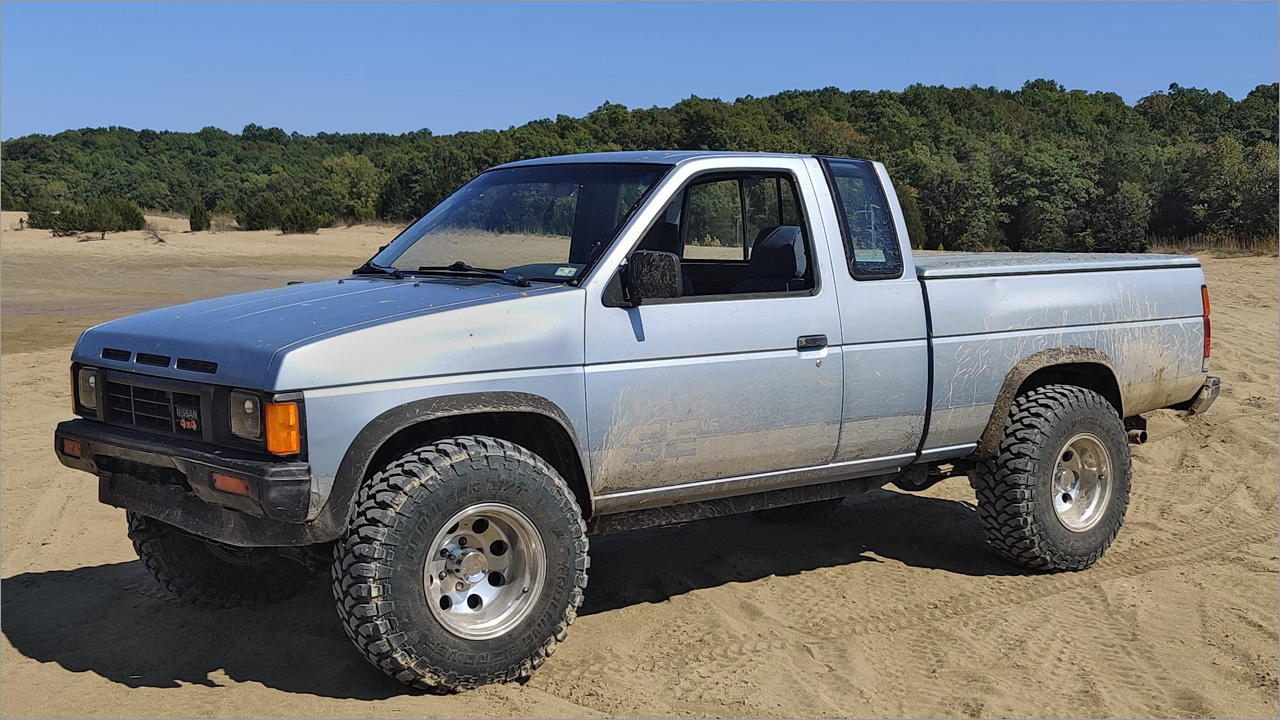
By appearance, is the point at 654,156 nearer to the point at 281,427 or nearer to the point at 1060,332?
the point at 281,427

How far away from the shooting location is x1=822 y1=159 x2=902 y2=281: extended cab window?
5496mm

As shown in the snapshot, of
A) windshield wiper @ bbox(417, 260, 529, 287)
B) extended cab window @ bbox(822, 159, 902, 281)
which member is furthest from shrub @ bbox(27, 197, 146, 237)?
extended cab window @ bbox(822, 159, 902, 281)

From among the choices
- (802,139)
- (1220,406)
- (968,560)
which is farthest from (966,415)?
(802,139)

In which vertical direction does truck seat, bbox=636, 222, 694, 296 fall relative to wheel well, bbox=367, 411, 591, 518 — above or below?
above

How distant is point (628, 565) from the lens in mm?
6141

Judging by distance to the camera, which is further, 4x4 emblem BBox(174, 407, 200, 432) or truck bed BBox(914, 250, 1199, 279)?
truck bed BBox(914, 250, 1199, 279)

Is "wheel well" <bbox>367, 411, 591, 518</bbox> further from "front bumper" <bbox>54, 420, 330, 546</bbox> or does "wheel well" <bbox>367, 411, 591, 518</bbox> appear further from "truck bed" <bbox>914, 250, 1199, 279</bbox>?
"truck bed" <bbox>914, 250, 1199, 279</bbox>

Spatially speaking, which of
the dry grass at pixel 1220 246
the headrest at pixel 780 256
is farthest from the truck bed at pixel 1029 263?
the dry grass at pixel 1220 246

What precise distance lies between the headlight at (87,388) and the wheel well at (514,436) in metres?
1.22

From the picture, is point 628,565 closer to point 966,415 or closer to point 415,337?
point 966,415

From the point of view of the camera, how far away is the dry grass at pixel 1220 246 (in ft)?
78.6

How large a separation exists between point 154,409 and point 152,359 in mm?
189

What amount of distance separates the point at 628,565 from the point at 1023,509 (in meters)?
2.06

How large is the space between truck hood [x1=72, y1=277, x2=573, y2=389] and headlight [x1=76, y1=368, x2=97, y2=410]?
5 centimetres
